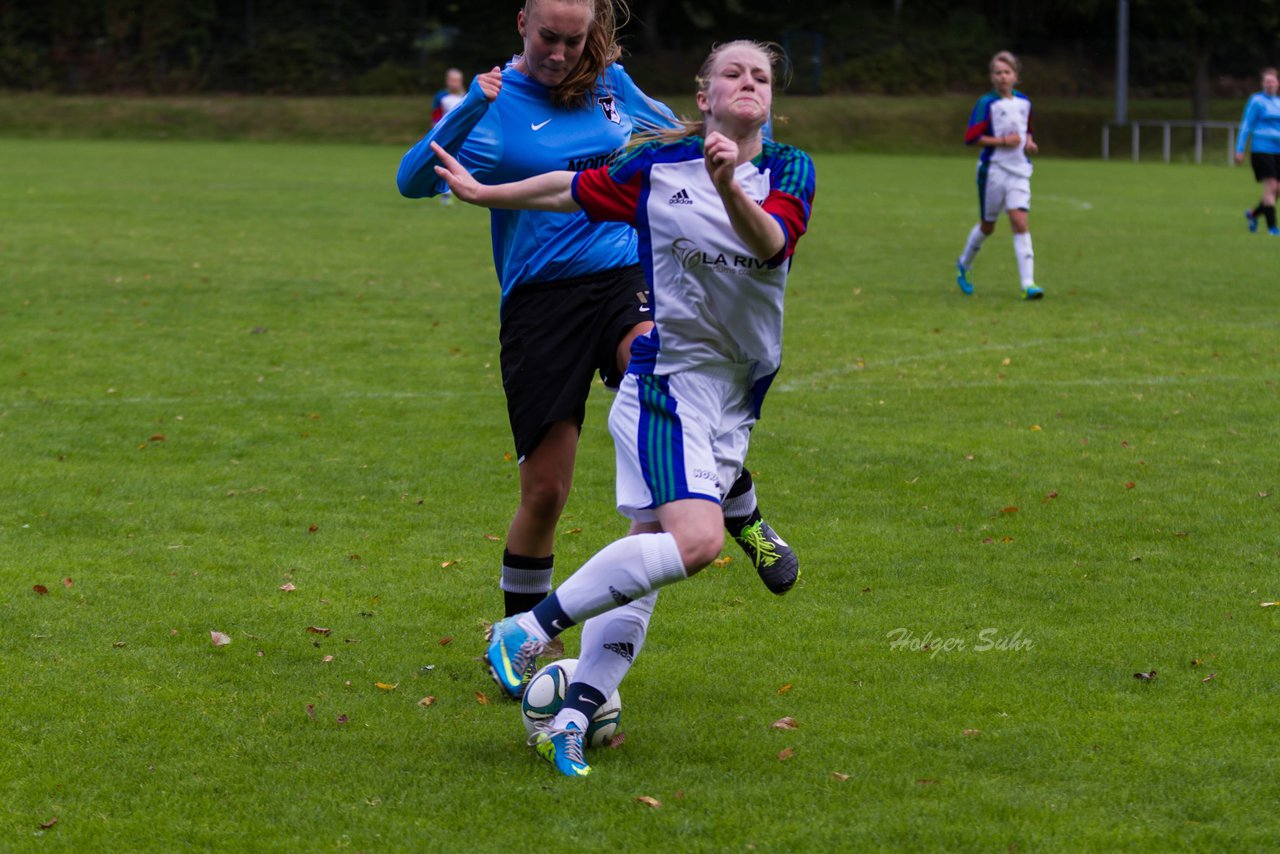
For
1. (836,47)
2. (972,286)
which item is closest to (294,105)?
(836,47)

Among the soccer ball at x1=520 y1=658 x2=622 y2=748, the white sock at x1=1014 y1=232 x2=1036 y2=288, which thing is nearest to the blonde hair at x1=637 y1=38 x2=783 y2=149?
the soccer ball at x1=520 y1=658 x2=622 y2=748

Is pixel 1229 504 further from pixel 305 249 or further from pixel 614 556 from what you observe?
pixel 305 249

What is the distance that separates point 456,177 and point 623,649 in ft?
4.72

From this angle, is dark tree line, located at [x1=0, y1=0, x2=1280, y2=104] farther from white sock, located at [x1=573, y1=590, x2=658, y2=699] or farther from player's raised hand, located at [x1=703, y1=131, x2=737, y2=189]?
player's raised hand, located at [x1=703, y1=131, x2=737, y2=189]

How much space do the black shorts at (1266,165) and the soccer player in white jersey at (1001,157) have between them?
7.12m

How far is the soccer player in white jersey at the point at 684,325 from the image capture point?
4.14m

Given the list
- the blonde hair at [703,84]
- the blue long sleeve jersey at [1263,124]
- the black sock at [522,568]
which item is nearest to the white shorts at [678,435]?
the blonde hair at [703,84]

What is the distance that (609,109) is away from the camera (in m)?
5.34

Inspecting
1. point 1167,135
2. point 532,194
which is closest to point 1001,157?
point 532,194

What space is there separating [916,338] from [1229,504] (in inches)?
213

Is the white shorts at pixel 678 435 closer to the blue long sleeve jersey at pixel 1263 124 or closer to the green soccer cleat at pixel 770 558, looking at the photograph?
the green soccer cleat at pixel 770 558

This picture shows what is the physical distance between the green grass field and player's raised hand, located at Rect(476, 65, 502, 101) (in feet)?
6.30

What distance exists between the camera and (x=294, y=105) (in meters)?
50.7

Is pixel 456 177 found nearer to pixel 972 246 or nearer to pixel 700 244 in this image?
pixel 700 244
